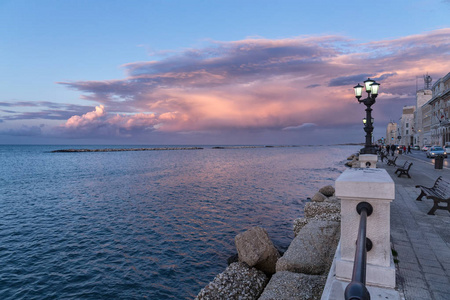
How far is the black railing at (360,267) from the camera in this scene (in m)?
1.35

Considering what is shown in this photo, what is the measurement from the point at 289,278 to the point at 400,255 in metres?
2.24

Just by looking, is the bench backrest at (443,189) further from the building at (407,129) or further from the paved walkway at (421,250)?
the building at (407,129)

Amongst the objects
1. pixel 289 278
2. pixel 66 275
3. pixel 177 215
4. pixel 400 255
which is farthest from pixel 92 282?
pixel 400 255

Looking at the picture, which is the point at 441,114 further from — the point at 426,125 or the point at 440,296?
the point at 440,296

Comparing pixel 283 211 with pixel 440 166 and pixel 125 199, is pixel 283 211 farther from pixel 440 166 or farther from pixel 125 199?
pixel 440 166

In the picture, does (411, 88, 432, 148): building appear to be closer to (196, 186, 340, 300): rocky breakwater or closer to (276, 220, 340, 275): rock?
(276, 220, 340, 275): rock

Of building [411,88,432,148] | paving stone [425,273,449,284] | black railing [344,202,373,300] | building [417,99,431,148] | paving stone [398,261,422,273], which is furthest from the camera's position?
building [411,88,432,148]

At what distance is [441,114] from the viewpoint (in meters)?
62.3

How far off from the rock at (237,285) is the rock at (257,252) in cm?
26

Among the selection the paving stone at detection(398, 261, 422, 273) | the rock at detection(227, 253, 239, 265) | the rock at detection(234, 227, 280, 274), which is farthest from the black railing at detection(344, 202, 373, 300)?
the rock at detection(227, 253, 239, 265)

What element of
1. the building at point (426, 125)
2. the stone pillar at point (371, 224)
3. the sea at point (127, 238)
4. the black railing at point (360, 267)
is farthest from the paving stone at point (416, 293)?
the building at point (426, 125)

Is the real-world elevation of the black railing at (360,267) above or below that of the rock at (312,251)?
above

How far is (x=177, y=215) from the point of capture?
16.1m

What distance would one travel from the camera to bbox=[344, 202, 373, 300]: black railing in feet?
4.43
